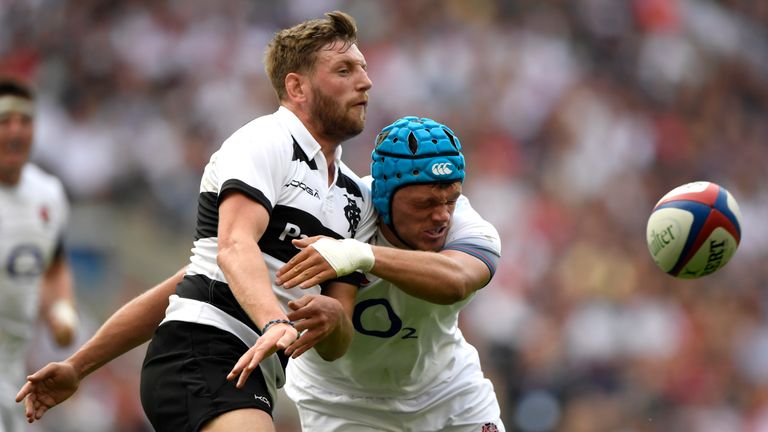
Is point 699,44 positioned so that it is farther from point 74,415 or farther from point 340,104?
point 340,104

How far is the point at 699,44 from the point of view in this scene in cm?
1644

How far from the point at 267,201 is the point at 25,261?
13.0 ft

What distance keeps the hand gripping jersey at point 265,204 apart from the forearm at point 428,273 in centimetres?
29

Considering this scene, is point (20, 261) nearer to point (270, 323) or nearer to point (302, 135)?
point (302, 135)

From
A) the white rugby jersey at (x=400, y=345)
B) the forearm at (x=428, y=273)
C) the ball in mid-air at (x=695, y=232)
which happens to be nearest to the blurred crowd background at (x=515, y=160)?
the ball in mid-air at (x=695, y=232)

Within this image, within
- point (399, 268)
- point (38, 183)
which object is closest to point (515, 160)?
A: point (38, 183)

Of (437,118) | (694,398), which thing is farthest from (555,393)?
(437,118)

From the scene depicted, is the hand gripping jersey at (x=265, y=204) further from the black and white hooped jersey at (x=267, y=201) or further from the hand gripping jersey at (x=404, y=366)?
the hand gripping jersey at (x=404, y=366)

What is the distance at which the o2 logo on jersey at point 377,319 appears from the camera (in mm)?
5684

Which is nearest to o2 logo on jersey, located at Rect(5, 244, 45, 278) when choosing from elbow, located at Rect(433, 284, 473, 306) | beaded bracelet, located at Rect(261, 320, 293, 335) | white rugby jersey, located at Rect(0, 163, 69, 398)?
white rugby jersey, located at Rect(0, 163, 69, 398)

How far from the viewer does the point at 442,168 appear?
218 inches

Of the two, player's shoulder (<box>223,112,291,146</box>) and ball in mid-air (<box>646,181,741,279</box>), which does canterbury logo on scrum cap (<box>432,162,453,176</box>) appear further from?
ball in mid-air (<box>646,181,741,279</box>)

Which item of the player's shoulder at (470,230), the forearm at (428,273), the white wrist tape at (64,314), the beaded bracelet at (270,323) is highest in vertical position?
the player's shoulder at (470,230)

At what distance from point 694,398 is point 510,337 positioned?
7.79 feet
